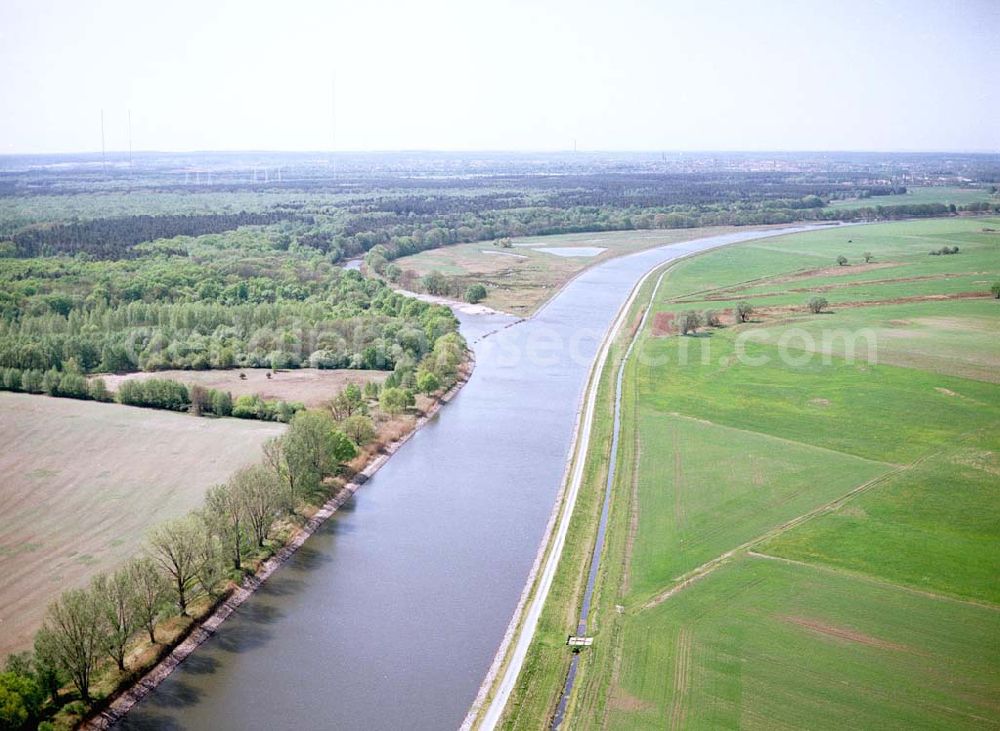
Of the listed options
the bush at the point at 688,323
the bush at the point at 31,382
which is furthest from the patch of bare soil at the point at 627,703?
the bush at the point at 688,323

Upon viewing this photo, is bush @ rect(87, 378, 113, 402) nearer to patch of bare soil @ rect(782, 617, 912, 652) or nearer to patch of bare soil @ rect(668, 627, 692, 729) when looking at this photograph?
patch of bare soil @ rect(668, 627, 692, 729)

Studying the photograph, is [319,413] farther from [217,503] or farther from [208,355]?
A: [208,355]

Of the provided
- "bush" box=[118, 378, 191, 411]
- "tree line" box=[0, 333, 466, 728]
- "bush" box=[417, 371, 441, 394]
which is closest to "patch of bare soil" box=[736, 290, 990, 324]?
"bush" box=[417, 371, 441, 394]

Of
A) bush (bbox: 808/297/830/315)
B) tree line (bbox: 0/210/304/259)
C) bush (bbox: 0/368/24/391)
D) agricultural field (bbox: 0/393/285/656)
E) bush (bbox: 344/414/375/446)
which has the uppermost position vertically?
tree line (bbox: 0/210/304/259)

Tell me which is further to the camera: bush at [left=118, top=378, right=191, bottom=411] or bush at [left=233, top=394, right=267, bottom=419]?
bush at [left=118, top=378, right=191, bottom=411]

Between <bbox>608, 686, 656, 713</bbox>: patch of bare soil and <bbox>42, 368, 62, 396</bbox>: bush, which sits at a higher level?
<bbox>42, 368, 62, 396</bbox>: bush

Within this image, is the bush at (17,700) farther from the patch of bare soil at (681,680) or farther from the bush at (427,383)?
the bush at (427,383)

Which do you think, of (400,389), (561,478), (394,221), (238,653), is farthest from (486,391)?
(394,221)
